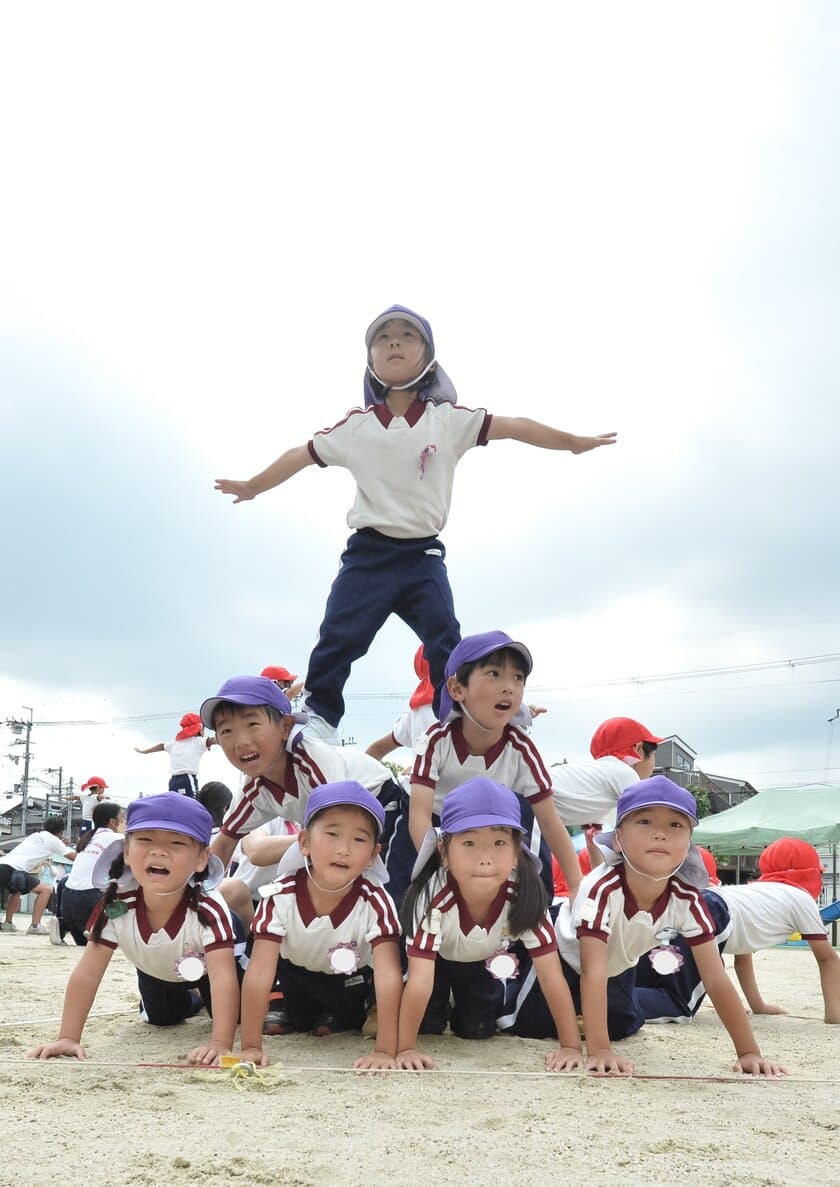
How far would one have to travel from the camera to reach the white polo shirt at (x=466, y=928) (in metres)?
3.60

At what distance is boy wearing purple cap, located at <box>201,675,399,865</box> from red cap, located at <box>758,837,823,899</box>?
2847 mm

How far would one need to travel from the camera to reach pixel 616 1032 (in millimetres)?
4113

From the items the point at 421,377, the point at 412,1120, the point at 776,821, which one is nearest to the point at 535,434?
the point at 421,377

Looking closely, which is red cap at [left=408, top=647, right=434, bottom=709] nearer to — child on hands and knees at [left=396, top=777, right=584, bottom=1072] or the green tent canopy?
child on hands and knees at [left=396, top=777, right=584, bottom=1072]

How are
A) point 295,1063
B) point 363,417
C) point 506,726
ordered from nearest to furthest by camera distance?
point 295,1063, point 506,726, point 363,417

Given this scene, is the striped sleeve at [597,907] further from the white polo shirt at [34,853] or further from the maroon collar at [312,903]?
the white polo shirt at [34,853]

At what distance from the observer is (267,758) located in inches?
167

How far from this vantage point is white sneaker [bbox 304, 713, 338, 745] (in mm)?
4918

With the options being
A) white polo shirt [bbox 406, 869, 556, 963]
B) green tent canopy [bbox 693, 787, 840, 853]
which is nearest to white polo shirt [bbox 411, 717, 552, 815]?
white polo shirt [bbox 406, 869, 556, 963]

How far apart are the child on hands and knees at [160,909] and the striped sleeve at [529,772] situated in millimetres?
1429

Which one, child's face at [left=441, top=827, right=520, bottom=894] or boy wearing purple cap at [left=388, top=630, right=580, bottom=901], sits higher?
boy wearing purple cap at [left=388, top=630, right=580, bottom=901]

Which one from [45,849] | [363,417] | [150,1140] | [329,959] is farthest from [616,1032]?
[45,849]

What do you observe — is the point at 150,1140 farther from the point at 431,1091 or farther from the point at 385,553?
the point at 385,553

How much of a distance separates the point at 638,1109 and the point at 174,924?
1.84 meters
